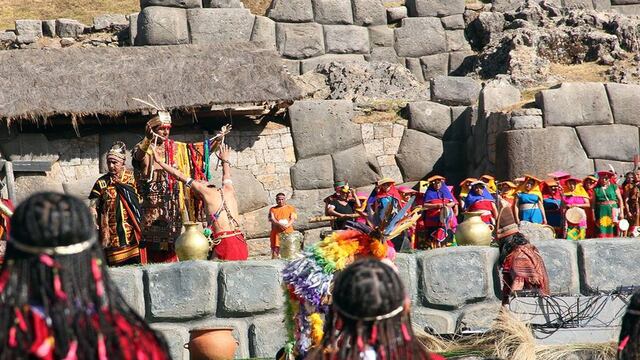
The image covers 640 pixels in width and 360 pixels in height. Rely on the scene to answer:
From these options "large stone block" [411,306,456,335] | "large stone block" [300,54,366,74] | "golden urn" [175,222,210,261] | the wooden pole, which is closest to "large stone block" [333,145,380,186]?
"large stone block" [300,54,366,74]

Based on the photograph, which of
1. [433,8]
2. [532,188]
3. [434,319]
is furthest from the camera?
[433,8]

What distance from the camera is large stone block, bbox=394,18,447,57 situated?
19.7 metres

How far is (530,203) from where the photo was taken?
13797mm

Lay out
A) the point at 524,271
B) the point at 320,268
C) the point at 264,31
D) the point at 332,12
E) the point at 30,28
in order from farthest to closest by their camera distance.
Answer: the point at 30,28, the point at 332,12, the point at 264,31, the point at 524,271, the point at 320,268

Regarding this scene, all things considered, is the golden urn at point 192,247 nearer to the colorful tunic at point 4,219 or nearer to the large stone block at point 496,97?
the colorful tunic at point 4,219

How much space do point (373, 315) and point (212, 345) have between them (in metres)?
4.06

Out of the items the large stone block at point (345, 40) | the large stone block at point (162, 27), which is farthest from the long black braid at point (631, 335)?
the large stone block at point (345, 40)

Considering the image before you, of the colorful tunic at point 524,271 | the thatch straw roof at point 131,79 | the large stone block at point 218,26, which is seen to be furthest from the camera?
the large stone block at point 218,26

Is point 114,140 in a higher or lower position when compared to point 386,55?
lower

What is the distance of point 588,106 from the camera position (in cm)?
1639

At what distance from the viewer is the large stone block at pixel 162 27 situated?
58.1 ft

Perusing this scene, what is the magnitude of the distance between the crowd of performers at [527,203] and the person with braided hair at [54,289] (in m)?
9.44

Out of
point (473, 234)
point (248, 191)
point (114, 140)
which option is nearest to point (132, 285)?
point (473, 234)

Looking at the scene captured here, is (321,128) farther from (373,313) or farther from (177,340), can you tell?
(373,313)
